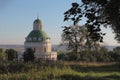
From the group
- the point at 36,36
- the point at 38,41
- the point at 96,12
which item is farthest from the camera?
the point at 36,36

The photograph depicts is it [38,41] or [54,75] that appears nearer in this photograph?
[54,75]

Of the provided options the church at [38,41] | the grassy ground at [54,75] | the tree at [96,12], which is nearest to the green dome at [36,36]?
the church at [38,41]

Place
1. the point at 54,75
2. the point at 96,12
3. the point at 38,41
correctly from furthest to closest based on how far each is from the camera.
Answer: the point at 38,41 → the point at 54,75 → the point at 96,12

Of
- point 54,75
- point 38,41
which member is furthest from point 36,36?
point 54,75

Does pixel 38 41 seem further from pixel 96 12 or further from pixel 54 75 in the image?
pixel 96 12

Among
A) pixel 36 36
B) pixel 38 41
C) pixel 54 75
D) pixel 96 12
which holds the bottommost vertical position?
pixel 54 75

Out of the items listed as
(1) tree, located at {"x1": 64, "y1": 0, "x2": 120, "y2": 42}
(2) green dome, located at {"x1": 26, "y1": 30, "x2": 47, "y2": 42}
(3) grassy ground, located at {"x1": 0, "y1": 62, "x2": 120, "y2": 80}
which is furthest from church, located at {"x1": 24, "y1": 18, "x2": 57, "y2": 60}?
(1) tree, located at {"x1": 64, "y1": 0, "x2": 120, "y2": 42}

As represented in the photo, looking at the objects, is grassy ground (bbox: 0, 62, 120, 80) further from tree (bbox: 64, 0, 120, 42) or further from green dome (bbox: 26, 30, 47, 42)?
green dome (bbox: 26, 30, 47, 42)

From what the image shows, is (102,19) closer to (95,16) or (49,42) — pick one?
(95,16)

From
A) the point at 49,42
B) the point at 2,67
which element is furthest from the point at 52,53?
the point at 2,67

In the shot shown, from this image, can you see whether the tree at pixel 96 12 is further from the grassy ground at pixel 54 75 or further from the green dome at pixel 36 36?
the green dome at pixel 36 36

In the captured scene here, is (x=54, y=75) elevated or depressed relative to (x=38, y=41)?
depressed

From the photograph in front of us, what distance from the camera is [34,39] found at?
365 feet

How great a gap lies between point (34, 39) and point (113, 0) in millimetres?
103470
